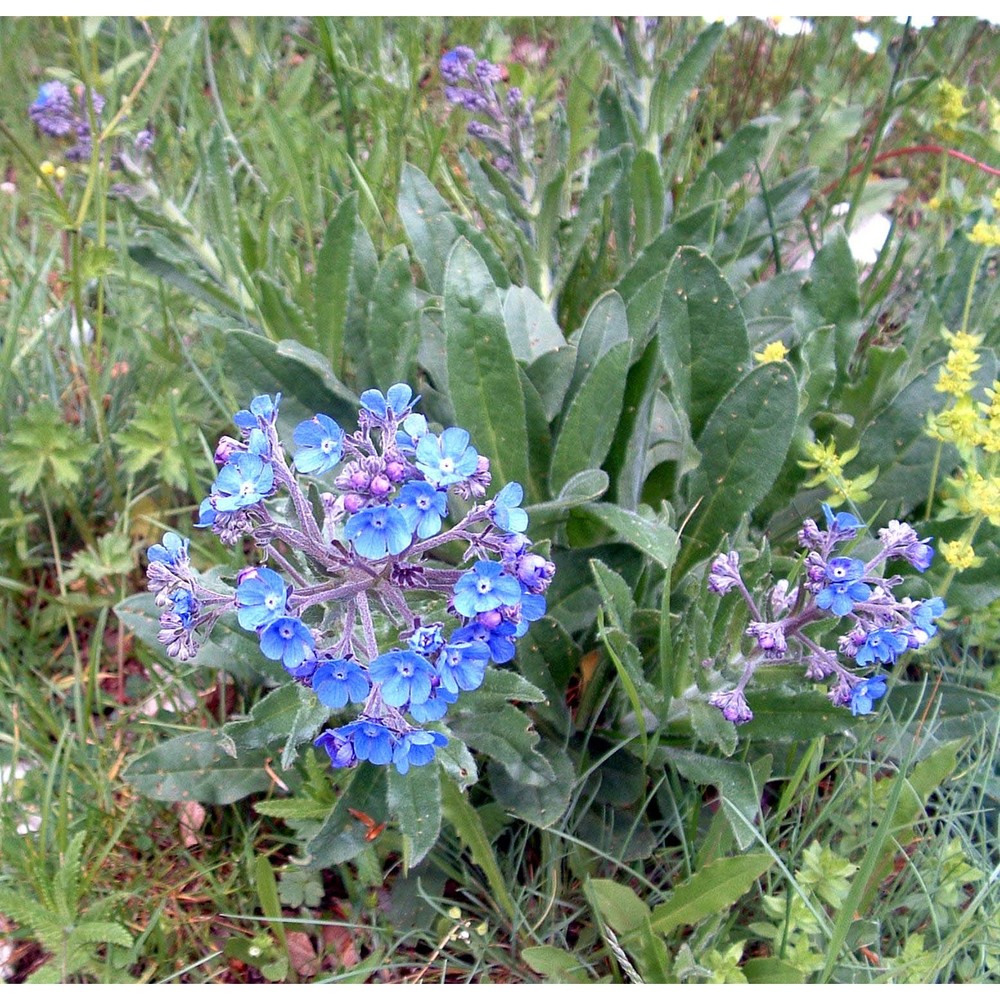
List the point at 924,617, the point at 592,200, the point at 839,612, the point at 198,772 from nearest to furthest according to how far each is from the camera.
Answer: the point at 839,612, the point at 924,617, the point at 198,772, the point at 592,200

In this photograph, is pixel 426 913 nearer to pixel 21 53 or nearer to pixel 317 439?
pixel 317 439

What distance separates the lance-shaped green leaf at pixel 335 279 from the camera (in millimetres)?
2830

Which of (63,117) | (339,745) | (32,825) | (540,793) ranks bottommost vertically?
(32,825)

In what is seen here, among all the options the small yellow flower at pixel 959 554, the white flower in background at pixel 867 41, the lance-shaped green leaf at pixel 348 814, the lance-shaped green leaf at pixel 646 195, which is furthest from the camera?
the white flower in background at pixel 867 41

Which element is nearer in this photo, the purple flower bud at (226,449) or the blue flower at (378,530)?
the blue flower at (378,530)

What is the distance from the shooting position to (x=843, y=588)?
2.03m

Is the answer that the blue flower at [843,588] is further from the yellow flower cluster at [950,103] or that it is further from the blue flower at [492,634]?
the yellow flower cluster at [950,103]

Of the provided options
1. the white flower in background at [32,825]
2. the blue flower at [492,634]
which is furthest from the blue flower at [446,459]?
the white flower in background at [32,825]

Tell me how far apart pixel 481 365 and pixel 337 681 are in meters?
1.09

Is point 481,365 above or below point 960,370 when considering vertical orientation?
below

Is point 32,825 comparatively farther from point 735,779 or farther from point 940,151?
point 940,151

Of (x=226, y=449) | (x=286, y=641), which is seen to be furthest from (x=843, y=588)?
(x=226, y=449)

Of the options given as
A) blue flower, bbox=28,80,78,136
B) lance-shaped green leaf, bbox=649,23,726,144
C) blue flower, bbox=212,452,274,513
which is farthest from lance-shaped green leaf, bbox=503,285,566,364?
blue flower, bbox=28,80,78,136

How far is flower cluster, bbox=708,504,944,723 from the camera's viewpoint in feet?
6.73
